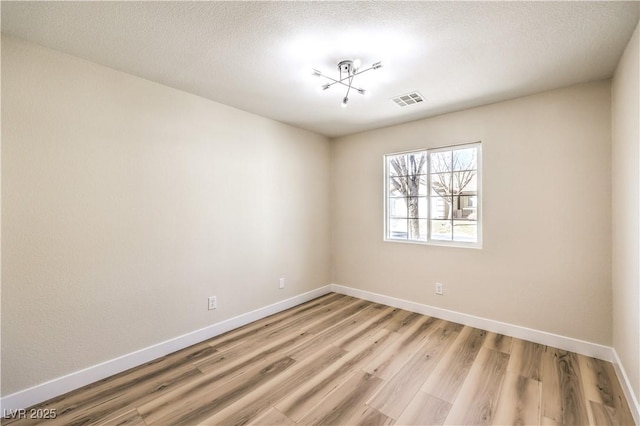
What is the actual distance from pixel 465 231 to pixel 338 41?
250cm

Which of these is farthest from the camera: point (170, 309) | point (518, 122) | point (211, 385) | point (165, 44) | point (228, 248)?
point (228, 248)

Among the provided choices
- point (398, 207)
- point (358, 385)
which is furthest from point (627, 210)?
point (358, 385)

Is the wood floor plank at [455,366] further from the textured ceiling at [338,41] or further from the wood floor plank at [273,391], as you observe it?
the textured ceiling at [338,41]

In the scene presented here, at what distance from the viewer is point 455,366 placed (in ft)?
7.58

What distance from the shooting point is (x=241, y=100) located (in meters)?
2.88

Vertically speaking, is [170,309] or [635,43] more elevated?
[635,43]

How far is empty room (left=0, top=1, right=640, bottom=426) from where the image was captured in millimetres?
1756

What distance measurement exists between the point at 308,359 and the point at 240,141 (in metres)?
2.42

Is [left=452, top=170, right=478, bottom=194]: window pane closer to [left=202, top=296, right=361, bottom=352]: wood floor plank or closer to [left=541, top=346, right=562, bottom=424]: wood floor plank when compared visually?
[left=541, top=346, right=562, bottom=424]: wood floor plank

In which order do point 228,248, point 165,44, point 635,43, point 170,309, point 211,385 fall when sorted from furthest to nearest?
point 228,248
point 170,309
point 211,385
point 165,44
point 635,43

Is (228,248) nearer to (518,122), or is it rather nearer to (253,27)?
(253,27)

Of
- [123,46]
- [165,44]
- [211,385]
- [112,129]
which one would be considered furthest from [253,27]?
[211,385]

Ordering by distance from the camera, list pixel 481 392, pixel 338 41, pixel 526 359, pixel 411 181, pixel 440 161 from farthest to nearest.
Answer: pixel 411 181 → pixel 440 161 → pixel 526 359 → pixel 481 392 → pixel 338 41

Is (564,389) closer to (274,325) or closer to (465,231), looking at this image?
(465,231)
